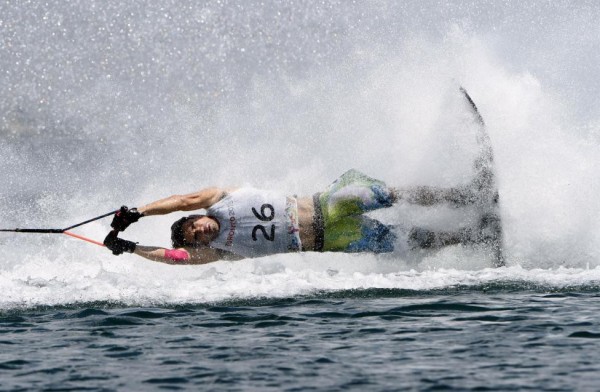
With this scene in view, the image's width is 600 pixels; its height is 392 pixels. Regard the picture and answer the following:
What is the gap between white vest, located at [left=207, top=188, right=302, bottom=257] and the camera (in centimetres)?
1070

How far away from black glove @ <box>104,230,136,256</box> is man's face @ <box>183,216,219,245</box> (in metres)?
0.61

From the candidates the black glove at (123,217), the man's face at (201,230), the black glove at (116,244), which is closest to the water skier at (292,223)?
the man's face at (201,230)

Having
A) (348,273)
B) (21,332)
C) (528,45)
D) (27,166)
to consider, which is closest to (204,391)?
(21,332)

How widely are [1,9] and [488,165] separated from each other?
2519cm

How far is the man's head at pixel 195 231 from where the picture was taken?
10.6 metres

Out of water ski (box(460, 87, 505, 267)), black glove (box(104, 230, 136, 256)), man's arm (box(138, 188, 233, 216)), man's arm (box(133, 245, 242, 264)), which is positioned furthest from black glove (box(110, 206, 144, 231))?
water ski (box(460, 87, 505, 267))

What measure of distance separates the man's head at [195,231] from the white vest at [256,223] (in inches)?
3.2

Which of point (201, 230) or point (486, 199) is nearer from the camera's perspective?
point (201, 230)

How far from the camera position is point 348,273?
1158 cm

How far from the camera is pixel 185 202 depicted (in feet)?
34.9

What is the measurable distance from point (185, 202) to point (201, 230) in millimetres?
347

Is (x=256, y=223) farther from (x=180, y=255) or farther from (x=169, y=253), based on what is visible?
(x=169, y=253)

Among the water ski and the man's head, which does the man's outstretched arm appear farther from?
the water ski

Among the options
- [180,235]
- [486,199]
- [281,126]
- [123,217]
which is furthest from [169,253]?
[281,126]
